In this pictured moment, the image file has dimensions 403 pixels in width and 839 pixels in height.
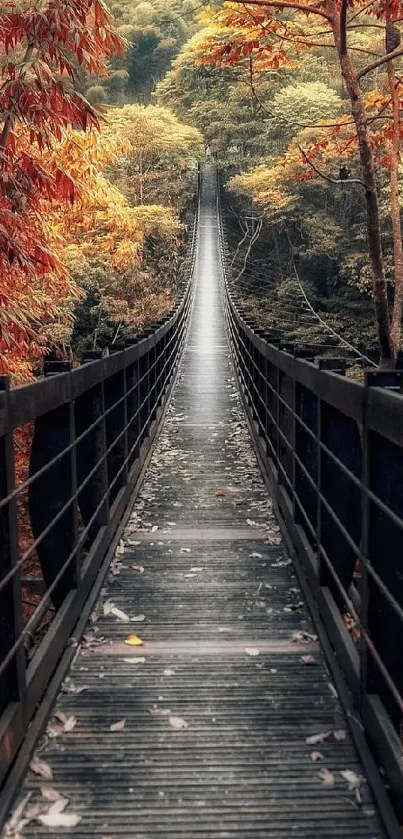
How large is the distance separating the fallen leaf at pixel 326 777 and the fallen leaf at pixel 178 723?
0.50 m

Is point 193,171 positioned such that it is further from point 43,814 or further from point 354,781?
point 43,814

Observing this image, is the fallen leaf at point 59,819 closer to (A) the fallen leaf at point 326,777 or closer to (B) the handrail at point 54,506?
Result: (B) the handrail at point 54,506

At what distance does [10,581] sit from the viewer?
2.09m

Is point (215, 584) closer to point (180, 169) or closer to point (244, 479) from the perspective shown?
point (244, 479)

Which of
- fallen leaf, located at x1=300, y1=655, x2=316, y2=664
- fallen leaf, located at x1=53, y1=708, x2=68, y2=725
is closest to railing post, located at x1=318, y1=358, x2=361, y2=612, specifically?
fallen leaf, located at x1=300, y1=655, x2=316, y2=664

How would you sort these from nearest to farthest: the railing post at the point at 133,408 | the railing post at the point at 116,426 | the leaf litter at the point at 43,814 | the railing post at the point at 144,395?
the leaf litter at the point at 43,814, the railing post at the point at 116,426, the railing post at the point at 133,408, the railing post at the point at 144,395

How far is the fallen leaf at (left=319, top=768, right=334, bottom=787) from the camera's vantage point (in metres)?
2.12

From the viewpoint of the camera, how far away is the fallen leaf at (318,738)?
Answer: 7.69ft

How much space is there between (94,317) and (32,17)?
15.5 meters

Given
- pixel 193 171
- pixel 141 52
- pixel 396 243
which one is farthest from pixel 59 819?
pixel 141 52

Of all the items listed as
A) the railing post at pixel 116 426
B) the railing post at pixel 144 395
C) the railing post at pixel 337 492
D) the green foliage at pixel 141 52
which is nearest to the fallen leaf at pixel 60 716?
the railing post at pixel 337 492

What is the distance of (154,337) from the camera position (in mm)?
7219

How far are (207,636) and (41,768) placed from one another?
1.10 metres

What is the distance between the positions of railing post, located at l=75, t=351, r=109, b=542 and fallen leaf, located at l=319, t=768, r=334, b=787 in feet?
5.98
